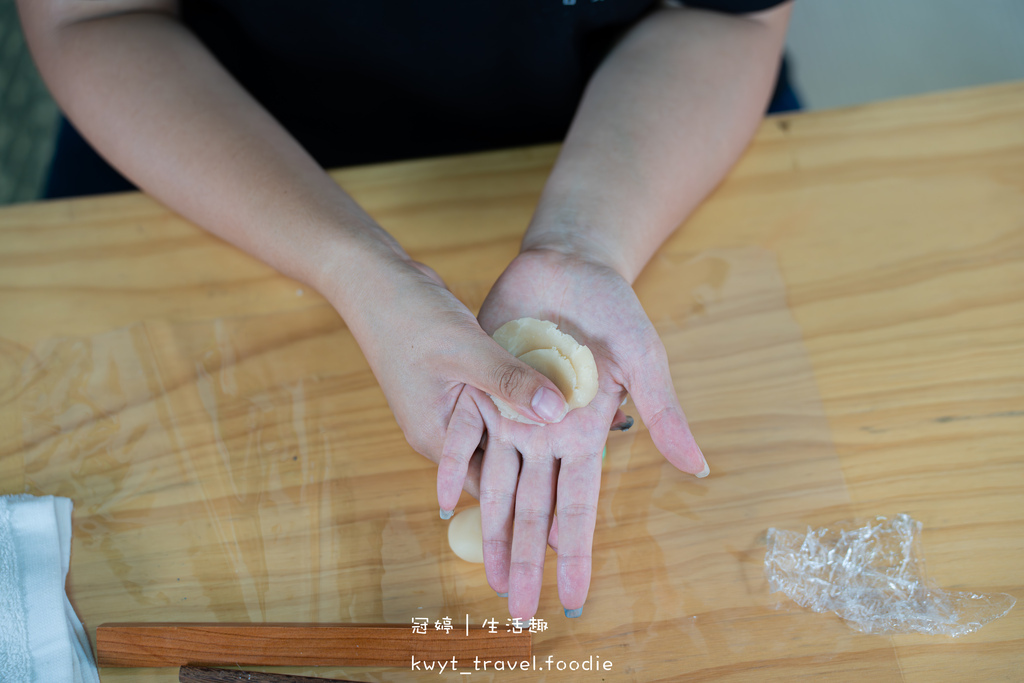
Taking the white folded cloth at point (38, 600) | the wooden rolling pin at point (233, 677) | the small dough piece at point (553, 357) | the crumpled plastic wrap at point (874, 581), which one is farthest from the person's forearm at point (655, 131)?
the white folded cloth at point (38, 600)

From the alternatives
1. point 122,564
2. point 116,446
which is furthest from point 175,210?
point 122,564

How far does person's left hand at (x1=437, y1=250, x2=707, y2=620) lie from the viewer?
71cm

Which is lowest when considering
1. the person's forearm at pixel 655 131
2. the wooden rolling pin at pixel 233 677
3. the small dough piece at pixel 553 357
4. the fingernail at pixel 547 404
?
the wooden rolling pin at pixel 233 677

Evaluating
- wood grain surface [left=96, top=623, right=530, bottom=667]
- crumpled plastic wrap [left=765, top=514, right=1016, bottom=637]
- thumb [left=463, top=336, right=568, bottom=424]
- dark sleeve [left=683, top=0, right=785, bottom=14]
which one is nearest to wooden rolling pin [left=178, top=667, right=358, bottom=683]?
wood grain surface [left=96, top=623, right=530, bottom=667]

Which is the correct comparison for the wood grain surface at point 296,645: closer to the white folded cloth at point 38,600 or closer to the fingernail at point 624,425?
the white folded cloth at point 38,600

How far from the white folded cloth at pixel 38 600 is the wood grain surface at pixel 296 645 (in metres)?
0.03

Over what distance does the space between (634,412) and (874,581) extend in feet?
1.03

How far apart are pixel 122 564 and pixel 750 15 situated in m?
1.09

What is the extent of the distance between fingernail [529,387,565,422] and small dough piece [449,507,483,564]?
6.9 inches

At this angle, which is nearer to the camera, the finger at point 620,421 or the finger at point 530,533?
the finger at point 530,533

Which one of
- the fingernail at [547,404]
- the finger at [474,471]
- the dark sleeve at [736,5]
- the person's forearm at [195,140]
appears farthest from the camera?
the dark sleeve at [736,5]

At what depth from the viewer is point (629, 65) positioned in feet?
3.32

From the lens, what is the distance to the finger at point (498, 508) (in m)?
0.72

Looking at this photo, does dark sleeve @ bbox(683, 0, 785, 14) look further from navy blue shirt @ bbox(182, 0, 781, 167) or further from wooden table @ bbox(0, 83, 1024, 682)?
wooden table @ bbox(0, 83, 1024, 682)
